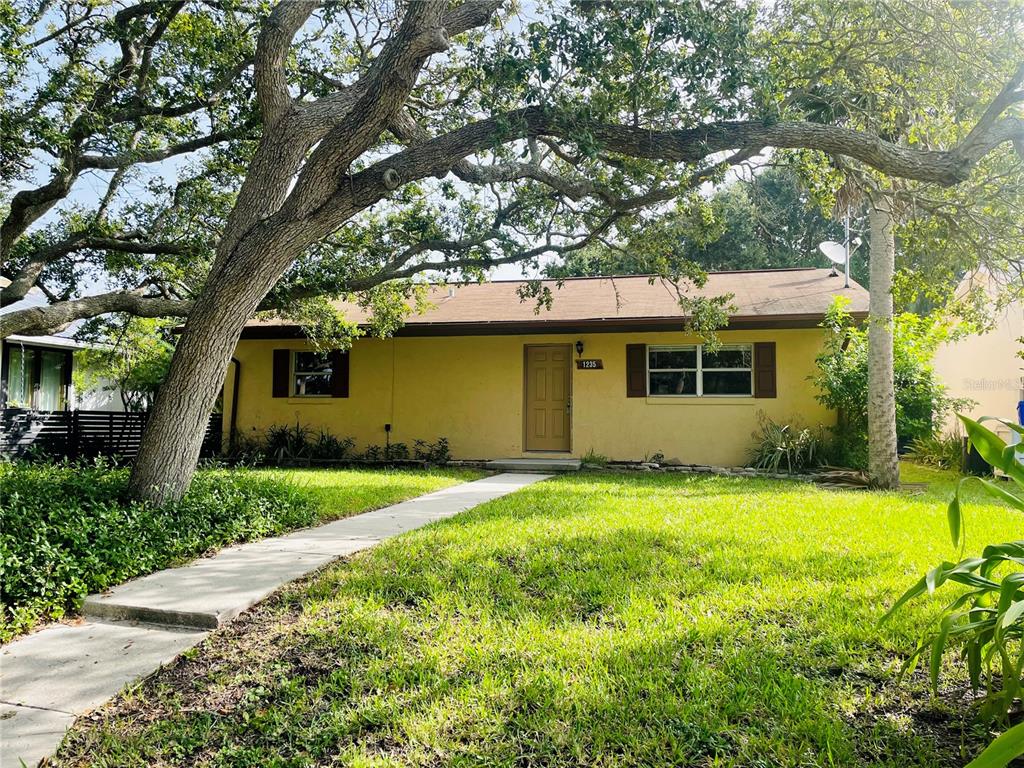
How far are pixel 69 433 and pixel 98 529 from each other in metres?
9.45

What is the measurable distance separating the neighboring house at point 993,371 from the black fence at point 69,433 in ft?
53.7

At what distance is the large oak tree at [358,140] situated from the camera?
5500 millimetres

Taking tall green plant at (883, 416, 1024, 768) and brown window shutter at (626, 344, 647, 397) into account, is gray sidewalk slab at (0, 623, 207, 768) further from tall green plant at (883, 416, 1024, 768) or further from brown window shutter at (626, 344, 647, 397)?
brown window shutter at (626, 344, 647, 397)

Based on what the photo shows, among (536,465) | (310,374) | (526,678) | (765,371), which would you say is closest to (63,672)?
(526,678)

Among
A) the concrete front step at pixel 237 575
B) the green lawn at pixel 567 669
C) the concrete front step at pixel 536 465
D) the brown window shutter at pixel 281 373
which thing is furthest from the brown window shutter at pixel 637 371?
the brown window shutter at pixel 281 373

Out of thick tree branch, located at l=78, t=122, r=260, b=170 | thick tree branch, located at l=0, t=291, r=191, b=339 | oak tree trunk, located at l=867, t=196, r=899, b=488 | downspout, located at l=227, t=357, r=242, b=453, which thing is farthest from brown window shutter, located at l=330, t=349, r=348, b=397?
oak tree trunk, located at l=867, t=196, r=899, b=488

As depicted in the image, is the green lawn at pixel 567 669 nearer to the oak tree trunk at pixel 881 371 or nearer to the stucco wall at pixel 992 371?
the oak tree trunk at pixel 881 371

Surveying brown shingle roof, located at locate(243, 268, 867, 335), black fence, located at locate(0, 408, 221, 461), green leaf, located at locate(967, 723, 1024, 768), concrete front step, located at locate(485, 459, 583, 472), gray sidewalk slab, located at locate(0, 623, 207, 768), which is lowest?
gray sidewalk slab, located at locate(0, 623, 207, 768)

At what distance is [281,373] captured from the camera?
1455cm

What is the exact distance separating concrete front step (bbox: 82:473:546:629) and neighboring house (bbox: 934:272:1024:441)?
472 inches

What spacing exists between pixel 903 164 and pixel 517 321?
8.02 metres

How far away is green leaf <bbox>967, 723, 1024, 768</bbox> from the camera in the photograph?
1.64 metres

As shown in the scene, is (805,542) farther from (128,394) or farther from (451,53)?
(128,394)

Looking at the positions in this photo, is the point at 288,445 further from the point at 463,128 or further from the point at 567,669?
the point at 567,669
